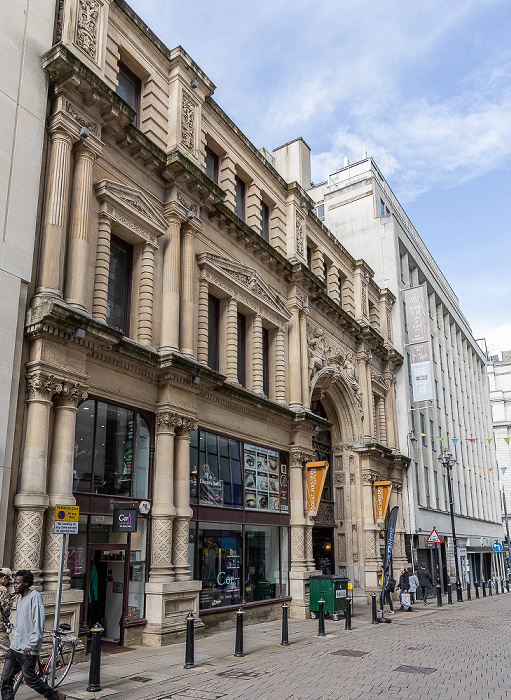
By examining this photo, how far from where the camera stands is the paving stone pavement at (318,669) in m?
9.66

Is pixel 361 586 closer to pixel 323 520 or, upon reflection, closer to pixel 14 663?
pixel 323 520

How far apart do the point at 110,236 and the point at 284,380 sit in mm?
9450

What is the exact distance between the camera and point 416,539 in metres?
33.3

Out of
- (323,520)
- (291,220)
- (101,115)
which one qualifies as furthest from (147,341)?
(323,520)

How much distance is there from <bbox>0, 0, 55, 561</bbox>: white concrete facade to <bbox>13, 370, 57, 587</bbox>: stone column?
30cm

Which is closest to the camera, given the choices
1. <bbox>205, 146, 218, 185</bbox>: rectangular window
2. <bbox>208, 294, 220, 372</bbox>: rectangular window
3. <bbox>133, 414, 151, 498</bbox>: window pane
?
<bbox>133, 414, 151, 498</bbox>: window pane

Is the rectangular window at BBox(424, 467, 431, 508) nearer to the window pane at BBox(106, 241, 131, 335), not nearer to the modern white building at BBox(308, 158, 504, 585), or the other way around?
the modern white building at BBox(308, 158, 504, 585)

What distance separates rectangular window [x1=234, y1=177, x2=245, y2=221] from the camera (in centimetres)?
2238

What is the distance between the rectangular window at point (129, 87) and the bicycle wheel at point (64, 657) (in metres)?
13.6

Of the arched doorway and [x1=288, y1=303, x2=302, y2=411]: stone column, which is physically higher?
[x1=288, y1=303, x2=302, y2=411]: stone column

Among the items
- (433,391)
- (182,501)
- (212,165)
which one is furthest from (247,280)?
(433,391)

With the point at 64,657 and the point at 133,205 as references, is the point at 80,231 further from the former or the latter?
the point at 64,657

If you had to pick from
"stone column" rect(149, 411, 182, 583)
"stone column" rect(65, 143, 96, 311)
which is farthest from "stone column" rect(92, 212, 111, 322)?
"stone column" rect(149, 411, 182, 583)

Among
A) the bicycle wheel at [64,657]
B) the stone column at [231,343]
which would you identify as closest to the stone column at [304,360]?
the stone column at [231,343]
